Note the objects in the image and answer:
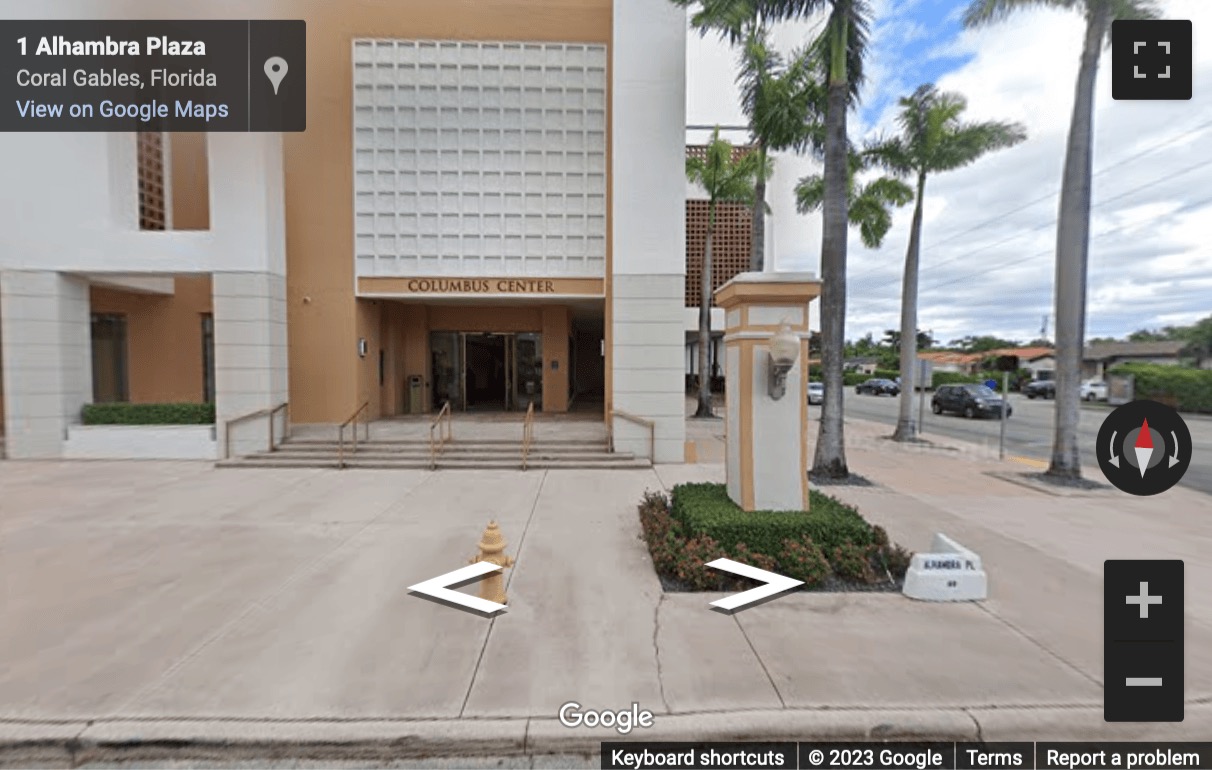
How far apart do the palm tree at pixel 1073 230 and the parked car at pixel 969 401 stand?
47.1 feet

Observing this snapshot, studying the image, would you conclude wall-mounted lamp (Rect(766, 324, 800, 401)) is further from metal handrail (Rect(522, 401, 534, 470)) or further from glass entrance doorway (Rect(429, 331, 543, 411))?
glass entrance doorway (Rect(429, 331, 543, 411))

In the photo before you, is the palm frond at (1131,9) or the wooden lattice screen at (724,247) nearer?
the palm frond at (1131,9)

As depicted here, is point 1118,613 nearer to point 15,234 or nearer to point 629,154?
point 629,154

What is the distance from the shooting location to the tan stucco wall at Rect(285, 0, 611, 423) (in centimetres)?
1231

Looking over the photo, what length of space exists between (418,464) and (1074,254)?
525 inches

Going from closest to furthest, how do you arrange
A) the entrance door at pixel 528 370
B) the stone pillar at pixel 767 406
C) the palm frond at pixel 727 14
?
the stone pillar at pixel 767 406, the palm frond at pixel 727 14, the entrance door at pixel 528 370

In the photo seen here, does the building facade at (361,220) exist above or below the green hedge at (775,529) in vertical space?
above

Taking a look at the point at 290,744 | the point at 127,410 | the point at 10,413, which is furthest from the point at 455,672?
the point at 10,413

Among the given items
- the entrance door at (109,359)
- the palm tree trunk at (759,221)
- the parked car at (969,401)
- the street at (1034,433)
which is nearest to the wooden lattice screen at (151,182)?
the entrance door at (109,359)

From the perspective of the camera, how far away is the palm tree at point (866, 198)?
16.0 m

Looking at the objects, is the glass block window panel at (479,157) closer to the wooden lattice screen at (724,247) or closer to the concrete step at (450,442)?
the concrete step at (450,442)

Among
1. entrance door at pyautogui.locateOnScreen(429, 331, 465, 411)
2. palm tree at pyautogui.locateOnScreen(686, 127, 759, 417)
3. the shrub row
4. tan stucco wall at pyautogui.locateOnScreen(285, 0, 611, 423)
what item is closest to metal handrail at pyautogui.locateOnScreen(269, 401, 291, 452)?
tan stucco wall at pyautogui.locateOnScreen(285, 0, 611, 423)

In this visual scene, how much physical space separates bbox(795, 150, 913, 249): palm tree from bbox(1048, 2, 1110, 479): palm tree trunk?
569cm

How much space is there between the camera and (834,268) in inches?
400
